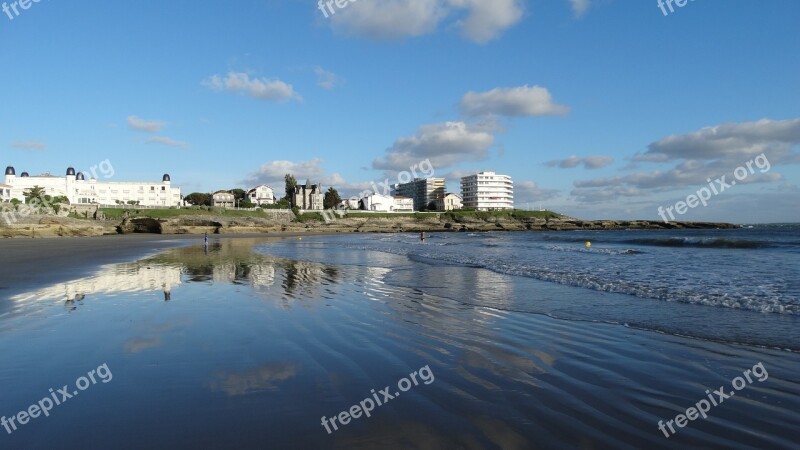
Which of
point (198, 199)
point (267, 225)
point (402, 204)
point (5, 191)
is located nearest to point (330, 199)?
point (402, 204)

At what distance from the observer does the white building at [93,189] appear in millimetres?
102562

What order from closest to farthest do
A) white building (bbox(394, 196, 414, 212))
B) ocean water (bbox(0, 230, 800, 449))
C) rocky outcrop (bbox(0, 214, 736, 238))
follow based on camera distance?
1. ocean water (bbox(0, 230, 800, 449))
2. rocky outcrop (bbox(0, 214, 736, 238))
3. white building (bbox(394, 196, 414, 212))

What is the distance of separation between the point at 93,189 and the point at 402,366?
5069 inches

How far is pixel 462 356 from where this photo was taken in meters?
6.88

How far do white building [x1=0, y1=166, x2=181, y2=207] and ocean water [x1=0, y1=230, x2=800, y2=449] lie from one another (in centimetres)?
11468

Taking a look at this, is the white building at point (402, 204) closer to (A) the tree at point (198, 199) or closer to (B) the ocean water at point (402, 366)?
(A) the tree at point (198, 199)

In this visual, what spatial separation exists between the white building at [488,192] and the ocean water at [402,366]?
173 metres

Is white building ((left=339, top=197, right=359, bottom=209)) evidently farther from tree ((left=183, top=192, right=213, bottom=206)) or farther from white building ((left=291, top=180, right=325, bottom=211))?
tree ((left=183, top=192, right=213, bottom=206))

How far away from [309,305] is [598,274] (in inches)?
488

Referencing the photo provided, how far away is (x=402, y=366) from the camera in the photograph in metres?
6.35

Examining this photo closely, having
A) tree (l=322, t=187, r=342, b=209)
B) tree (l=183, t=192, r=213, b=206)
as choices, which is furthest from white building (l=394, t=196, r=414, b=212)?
tree (l=183, t=192, r=213, b=206)

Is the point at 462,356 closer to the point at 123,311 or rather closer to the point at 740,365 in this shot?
the point at 740,365

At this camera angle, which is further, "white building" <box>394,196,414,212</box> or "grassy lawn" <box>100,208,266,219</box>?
"white building" <box>394,196,414,212</box>

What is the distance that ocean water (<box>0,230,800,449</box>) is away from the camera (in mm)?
4191
